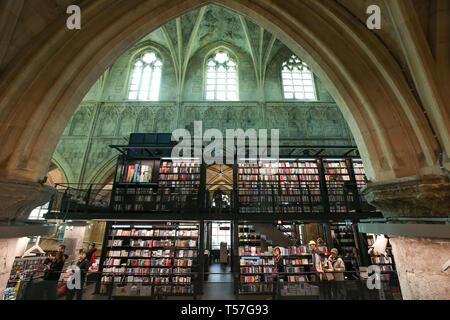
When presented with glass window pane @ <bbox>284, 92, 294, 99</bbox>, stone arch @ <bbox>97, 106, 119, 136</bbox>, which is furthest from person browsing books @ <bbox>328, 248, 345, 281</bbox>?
stone arch @ <bbox>97, 106, 119, 136</bbox>

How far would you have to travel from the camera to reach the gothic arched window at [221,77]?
12.5 meters

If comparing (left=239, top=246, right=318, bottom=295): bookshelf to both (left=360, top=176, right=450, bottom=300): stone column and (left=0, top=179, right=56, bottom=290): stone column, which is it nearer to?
(left=360, top=176, right=450, bottom=300): stone column

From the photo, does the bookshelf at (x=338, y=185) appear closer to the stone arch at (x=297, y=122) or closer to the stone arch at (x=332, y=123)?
the stone arch at (x=297, y=122)

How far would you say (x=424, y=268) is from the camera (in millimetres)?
1772

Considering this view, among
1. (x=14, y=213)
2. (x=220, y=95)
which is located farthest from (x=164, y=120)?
(x=14, y=213)

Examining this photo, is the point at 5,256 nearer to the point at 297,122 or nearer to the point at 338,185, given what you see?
the point at 338,185

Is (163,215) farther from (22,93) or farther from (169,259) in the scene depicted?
(22,93)

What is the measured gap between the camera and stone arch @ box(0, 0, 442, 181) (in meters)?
1.88

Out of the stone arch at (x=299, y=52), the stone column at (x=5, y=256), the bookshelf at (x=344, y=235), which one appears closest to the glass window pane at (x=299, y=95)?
the bookshelf at (x=344, y=235)

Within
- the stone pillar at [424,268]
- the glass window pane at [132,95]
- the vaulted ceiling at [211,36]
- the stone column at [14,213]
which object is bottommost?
the stone pillar at [424,268]

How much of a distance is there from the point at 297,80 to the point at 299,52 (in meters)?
11.2

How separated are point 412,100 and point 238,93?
1110 centimetres

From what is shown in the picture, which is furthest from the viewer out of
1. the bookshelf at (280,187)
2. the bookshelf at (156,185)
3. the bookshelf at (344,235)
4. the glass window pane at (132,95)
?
the glass window pane at (132,95)

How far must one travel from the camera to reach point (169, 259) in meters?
6.16
